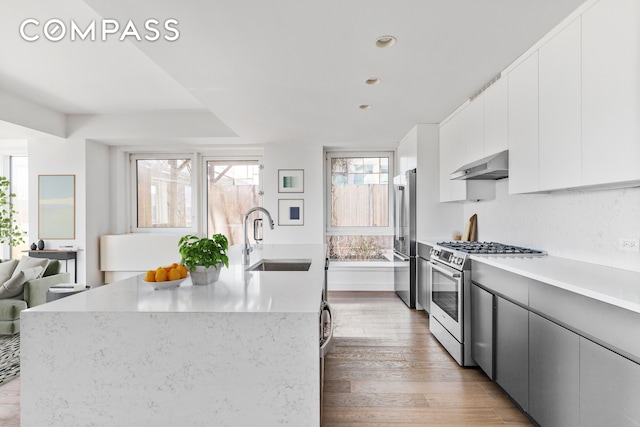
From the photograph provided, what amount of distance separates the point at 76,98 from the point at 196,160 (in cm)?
180

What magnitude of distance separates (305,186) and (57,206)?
11.7 ft

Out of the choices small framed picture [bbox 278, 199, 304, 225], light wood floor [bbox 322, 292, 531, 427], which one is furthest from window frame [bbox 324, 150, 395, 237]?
light wood floor [bbox 322, 292, 531, 427]

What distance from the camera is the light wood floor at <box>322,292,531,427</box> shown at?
2068mm

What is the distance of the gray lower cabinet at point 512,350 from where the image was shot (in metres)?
1.96

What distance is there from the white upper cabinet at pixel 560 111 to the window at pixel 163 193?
505 centimetres

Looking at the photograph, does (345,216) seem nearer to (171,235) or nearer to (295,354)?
(171,235)

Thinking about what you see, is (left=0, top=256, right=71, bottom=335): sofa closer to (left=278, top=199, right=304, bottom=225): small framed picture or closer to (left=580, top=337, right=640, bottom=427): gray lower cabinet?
(left=278, top=199, right=304, bottom=225): small framed picture

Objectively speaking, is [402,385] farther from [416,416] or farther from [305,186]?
[305,186]

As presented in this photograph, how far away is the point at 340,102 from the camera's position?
3.43 metres

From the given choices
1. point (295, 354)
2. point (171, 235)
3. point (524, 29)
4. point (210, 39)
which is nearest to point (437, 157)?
point (524, 29)

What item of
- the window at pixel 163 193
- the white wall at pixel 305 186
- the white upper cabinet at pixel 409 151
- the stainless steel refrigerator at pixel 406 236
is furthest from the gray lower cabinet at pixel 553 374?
the window at pixel 163 193

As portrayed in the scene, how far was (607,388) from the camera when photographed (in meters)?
1.40

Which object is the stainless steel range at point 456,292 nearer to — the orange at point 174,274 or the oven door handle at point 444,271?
the oven door handle at point 444,271

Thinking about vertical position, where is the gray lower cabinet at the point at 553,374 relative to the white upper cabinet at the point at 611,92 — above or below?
below
